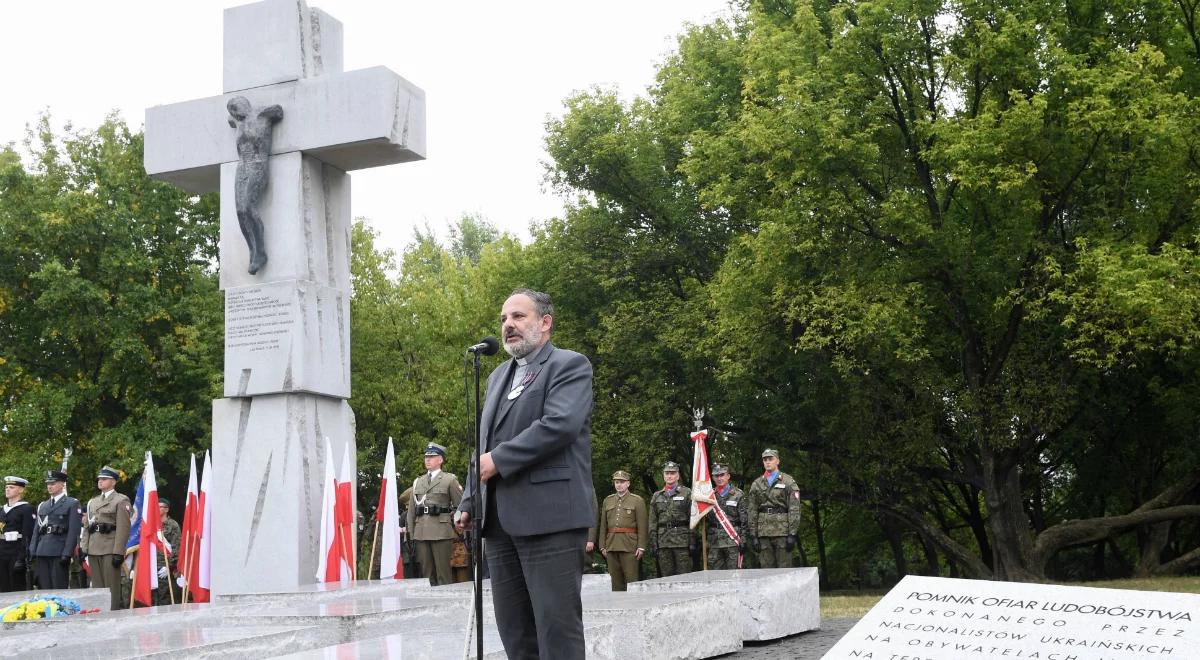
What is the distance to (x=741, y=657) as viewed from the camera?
8328 millimetres

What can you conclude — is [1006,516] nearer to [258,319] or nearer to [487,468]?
[258,319]

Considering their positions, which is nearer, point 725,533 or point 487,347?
point 487,347

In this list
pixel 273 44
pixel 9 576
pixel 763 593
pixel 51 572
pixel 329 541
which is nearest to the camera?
pixel 763 593

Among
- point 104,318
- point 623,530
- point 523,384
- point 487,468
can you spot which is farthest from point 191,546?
point 104,318

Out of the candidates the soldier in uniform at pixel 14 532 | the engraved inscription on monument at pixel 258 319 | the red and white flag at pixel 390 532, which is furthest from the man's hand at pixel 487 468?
the soldier in uniform at pixel 14 532

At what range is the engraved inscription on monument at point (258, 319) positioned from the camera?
37.8 feet

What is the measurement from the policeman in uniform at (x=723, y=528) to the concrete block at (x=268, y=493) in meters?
4.71

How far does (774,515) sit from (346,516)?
186 inches

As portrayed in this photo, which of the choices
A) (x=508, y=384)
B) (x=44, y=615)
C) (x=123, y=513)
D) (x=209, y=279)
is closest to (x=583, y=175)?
(x=209, y=279)

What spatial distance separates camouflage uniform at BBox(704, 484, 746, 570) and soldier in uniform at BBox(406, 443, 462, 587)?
115 inches

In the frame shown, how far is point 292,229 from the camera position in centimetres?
1170

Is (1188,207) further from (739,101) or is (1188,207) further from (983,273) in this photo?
(739,101)

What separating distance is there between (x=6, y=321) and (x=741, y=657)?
2397cm

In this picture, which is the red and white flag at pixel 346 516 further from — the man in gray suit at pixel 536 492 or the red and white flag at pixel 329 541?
the man in gray suit at pixel 536 492
